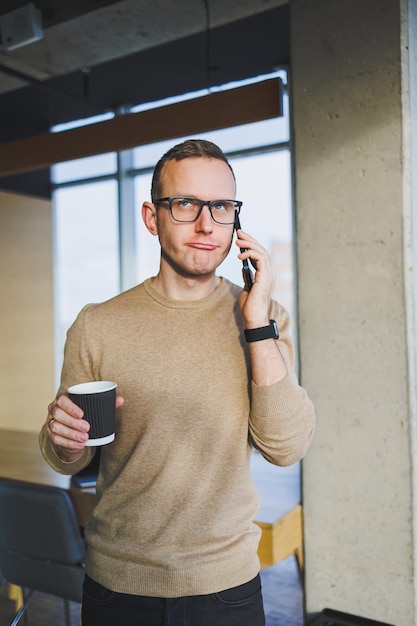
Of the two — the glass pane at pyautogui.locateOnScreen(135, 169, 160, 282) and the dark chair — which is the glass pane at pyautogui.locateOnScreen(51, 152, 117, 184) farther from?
the dark chair

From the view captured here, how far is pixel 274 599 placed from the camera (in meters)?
2.86

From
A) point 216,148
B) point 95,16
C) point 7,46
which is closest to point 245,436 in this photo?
point 216,148

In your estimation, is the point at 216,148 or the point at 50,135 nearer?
the point at 216,148

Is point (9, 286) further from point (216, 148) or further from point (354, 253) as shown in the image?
point (216, 148)

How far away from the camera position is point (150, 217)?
1214mm

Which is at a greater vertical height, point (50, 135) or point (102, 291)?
point (50, 135)

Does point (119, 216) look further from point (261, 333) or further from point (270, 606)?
point (261, 333)

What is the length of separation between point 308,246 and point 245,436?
111cm

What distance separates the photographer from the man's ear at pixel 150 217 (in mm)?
1200

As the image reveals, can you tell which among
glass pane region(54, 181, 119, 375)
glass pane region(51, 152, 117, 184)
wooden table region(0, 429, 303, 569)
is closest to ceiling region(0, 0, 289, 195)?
glass pane region(51, 152, 117, 184)

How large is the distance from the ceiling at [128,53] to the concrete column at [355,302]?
109 centimetres

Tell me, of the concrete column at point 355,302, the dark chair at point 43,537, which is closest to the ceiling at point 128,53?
the concrete column at point 355,302

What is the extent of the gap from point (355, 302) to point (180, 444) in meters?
1.08

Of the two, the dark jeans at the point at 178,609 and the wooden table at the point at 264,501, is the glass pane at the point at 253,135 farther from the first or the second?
the dark jeans at the point at 178,609
